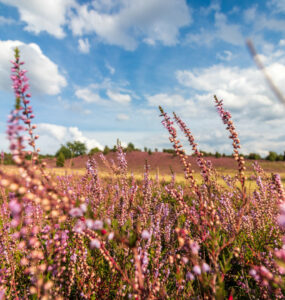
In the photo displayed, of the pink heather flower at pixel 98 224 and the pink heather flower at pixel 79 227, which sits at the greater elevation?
the pink heather flower at pixel 98 224

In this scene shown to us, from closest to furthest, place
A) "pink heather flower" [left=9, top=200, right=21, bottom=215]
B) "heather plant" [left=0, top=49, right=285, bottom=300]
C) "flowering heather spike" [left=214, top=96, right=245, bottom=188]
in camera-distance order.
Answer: "pink heather flower" [left=9, top=200, right=21, bottom=215] → "heather plant" [left=0, top=49, right=285, bottom=300] → "flowering heather spike" [left=214, top=96, right=245, bottom=188]

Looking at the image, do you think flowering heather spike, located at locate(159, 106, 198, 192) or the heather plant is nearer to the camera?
the heather plant

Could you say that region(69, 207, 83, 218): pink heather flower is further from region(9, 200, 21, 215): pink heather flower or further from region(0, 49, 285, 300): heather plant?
region(9, 200, 21, 215): pink heather flower

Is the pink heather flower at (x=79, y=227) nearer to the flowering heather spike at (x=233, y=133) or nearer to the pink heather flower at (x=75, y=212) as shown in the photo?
the pink heather flower at (x=75, y=212)

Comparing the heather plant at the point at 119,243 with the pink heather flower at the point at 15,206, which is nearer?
the pink heather flower at the point at 15,206

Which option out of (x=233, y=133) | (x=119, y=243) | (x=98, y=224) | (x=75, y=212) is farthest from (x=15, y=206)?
(x=233, y=133)

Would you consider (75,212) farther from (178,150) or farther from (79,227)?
(178,150)

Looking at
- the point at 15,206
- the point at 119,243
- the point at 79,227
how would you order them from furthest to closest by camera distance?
1. the point at 119,243
2. the point at 79,227
3. the point at 15,206

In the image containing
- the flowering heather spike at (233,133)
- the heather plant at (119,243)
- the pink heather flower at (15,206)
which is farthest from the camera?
the flowering heather spike at (233,133)

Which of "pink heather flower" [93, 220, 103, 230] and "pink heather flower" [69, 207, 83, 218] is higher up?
"pink heather flower" [69, 207, 83, 218]

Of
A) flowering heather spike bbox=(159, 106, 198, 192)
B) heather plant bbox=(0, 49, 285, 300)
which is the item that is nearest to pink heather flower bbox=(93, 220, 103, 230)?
heather plant bbox=(0, 49, 285, 300)

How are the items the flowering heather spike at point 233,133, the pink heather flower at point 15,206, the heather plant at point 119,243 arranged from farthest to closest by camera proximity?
the flowering heather spike at point 233,133 < the heather plant at point 119,243 < the pink heather flower at point 15,206

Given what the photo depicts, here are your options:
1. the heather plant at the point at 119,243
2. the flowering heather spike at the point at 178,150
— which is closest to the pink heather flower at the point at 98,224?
the heather plant at the point at 119,243

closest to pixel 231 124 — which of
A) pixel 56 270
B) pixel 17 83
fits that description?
pixel 17 83
